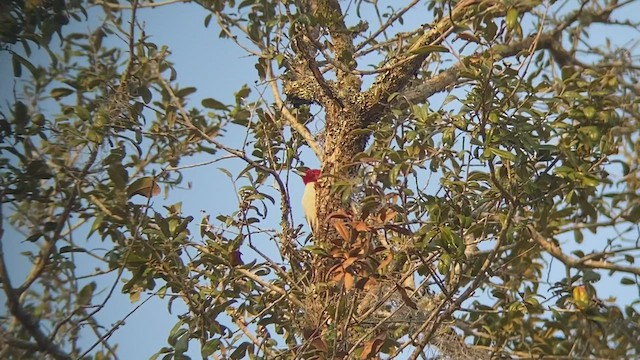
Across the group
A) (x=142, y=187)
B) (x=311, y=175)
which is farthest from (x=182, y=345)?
(x=311, y=175)

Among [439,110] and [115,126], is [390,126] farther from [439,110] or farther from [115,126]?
[115,126]

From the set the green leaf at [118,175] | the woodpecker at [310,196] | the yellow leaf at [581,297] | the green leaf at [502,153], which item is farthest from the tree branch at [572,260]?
the green leaf at [118,175]

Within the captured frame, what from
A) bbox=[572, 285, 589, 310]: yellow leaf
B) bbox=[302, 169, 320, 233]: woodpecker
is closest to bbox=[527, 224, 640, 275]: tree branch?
bbox=[572, 285, 589, 310]: yellow leaf

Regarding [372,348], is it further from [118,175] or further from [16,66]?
[16,66]

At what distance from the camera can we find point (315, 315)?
1.85 metres

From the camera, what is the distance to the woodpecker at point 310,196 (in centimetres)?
218

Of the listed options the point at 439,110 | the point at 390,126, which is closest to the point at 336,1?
the point at 390,126

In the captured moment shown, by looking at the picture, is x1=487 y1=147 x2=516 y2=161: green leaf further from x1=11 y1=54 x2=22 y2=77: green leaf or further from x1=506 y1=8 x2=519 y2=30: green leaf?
x1=11 y1=54 x2=22 y2=77: green leaf

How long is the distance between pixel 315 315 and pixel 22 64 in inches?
37.5

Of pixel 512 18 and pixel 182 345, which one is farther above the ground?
pixel 512 18

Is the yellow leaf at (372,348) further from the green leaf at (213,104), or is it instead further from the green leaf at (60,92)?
the green leaf at (60,92)

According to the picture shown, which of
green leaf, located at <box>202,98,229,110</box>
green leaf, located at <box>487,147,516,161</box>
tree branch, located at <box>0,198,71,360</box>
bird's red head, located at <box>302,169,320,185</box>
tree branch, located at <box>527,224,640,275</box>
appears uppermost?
bird's red head, located at <box>302,169,320,185</box>

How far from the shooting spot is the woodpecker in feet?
7.14

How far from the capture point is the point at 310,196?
7.29ft
